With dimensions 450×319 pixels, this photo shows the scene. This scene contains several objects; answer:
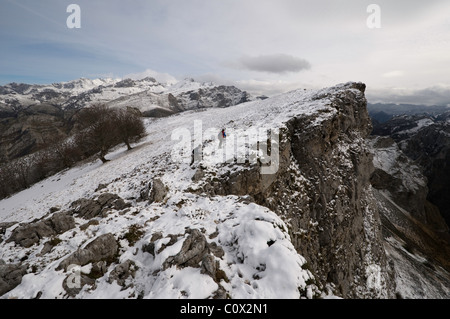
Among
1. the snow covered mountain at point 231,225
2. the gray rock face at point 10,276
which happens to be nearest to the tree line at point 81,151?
the snow covered mountain at point 231,225

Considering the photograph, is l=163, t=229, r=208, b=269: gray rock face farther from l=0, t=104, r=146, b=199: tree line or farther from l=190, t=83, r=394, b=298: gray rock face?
l=0, t=104, r=146, b=199: tree line

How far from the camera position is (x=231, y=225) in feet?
34.7

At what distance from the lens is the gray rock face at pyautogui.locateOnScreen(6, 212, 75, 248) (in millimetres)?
10656

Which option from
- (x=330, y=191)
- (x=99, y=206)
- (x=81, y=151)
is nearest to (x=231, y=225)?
(x=99, y=206)

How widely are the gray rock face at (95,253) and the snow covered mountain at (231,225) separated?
5cm

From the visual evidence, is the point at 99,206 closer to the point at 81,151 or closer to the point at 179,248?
the point at 179,248

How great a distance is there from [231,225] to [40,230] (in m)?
11.2

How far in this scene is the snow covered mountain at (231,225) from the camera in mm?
7559

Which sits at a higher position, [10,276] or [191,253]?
[191,253]

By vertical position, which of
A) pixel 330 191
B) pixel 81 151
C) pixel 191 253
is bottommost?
pixel 330 191

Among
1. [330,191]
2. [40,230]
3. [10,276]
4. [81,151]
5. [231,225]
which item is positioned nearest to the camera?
[10,276]

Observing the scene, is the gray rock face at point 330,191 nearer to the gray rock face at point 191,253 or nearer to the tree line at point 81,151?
the gray rock face at point 191,253
